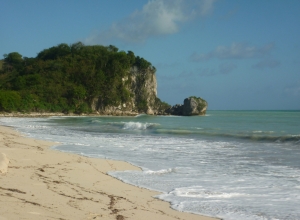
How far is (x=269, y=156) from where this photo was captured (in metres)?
11.8

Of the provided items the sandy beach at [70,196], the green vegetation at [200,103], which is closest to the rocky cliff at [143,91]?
the green vegetation at [200,103]

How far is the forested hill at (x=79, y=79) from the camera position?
219ft

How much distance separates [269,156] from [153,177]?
5.68m

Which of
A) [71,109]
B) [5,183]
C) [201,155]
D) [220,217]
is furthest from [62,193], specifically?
[71,109]

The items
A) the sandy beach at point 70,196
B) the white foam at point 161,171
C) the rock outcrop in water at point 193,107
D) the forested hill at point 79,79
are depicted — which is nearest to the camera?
the sandy beach at point 70,196

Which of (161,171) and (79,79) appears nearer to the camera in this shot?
(161,171)

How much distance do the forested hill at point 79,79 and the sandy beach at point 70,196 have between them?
56.6 m

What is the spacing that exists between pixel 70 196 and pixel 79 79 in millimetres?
69084

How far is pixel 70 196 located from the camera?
5.37m

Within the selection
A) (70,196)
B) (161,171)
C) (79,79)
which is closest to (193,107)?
(79,79)

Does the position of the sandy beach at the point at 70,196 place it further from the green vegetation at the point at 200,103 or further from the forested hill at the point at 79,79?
the green vegetation at the point at 200,103

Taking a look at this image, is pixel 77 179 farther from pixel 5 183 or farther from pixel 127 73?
pixel 127 73

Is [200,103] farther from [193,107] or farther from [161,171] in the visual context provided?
[161,171]

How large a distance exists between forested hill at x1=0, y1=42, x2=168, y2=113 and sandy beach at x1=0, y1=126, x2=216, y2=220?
56554mm
